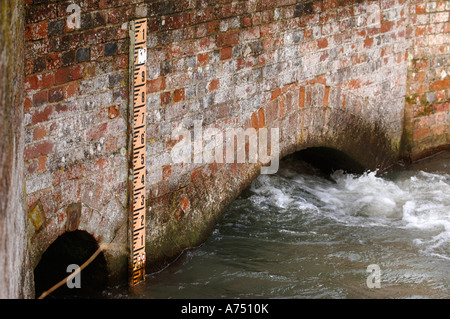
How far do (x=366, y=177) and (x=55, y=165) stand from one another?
12.6 feet

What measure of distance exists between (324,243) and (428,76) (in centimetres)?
273

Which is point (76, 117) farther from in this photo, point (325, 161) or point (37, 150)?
point (325, 161)

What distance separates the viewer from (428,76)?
785cm

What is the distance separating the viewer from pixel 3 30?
327 cm

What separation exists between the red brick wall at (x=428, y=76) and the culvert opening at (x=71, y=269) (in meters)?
4.02

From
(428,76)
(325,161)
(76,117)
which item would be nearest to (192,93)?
(76,117)

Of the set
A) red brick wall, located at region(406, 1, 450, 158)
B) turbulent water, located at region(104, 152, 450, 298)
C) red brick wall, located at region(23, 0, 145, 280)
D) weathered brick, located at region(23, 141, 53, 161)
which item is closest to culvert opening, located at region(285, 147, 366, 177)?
turbulent water, located at region(104, 152, 450, 298)

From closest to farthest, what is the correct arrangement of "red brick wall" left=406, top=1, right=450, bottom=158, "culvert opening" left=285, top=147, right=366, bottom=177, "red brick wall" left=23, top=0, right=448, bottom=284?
1. "red brick wall" left=23, top=0, right=448, bottom=284
2. "culvert opening" left=285, top=147, right=366, bottom=177
3. "red brick wall" left=406, top=1, right=450, bottom=158

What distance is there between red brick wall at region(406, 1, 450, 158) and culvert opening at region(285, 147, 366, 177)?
82cm

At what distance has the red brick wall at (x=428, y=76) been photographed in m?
7.66

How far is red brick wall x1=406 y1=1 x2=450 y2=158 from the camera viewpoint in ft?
25.1

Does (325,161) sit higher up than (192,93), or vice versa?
(192,93)

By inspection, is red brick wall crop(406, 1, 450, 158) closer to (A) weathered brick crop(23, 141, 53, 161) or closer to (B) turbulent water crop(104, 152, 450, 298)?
(B) turbulent water crop(104, 152, 450, 298)

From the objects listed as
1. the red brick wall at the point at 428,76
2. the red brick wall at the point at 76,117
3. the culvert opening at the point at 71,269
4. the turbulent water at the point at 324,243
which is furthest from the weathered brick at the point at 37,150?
the red brick wall at the point at 428,76
